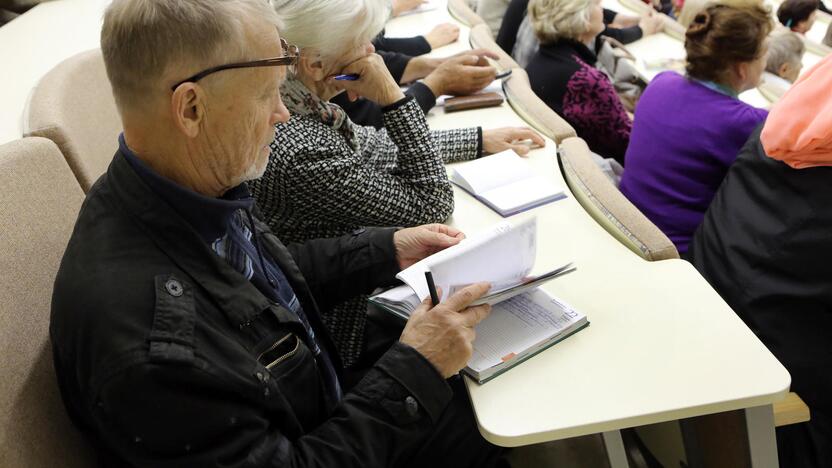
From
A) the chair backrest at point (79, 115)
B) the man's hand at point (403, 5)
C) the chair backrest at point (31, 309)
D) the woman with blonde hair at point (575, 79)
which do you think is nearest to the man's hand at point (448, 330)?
the chair backrest at point (31, 309)

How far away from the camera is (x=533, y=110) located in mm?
Result: 2135

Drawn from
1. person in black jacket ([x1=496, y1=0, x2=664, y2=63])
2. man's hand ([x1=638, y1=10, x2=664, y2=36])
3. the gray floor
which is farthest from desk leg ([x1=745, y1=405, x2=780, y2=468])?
man's hand ([x1=638, y1=10, x2=664, y2=36])

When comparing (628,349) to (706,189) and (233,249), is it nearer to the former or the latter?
(233,249)

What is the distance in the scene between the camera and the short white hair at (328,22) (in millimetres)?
1392

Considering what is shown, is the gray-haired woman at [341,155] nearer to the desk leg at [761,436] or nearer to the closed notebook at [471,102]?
the closed notebook at [471,102]

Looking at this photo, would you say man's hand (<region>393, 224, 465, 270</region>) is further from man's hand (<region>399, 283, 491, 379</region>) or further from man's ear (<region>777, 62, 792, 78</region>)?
man's ear (<region>777, 62, 792, 78</region>)

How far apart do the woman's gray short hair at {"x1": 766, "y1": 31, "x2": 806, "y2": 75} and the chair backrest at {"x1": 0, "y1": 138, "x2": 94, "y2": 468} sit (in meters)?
2.84

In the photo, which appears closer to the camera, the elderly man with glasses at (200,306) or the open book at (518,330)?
the elderly man with glasses at (200,306)

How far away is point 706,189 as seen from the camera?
2.03 metres

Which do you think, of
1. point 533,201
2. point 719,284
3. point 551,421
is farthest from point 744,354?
point 533,201

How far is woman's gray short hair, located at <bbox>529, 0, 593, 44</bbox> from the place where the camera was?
267 centimetres

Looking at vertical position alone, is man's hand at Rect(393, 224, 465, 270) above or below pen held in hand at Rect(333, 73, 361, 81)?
below

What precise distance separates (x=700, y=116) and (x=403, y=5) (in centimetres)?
211

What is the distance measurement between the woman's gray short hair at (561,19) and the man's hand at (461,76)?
53 centimetres
